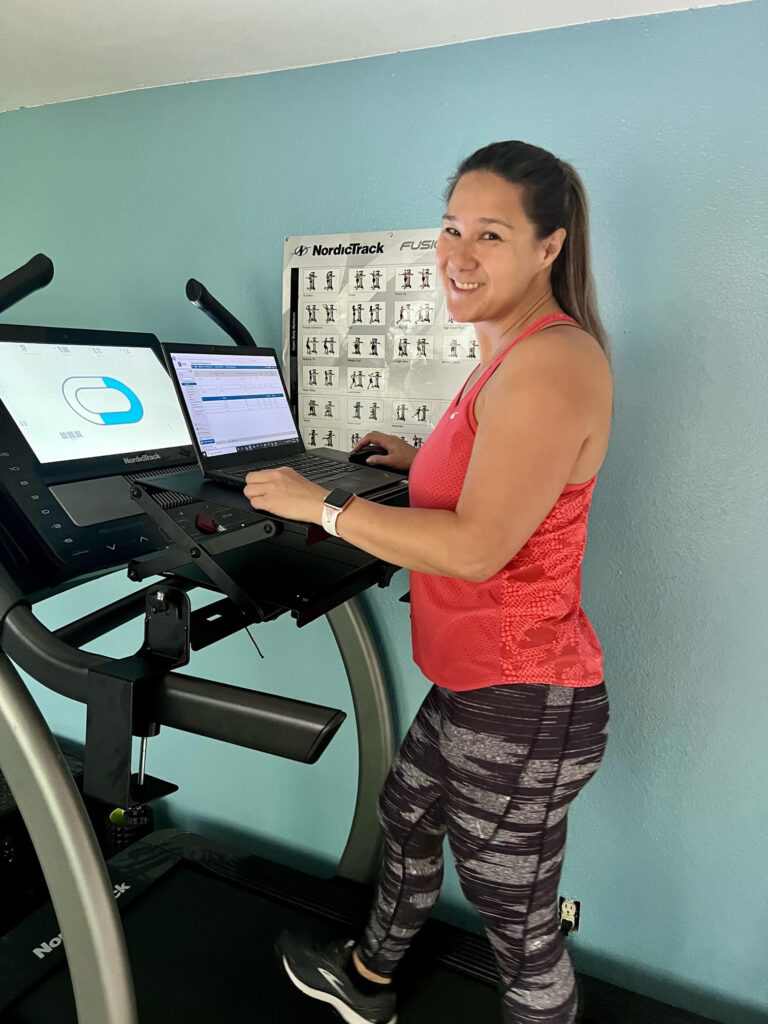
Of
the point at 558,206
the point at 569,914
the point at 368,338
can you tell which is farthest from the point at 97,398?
the point at 569,914

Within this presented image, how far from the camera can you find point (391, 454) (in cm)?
146

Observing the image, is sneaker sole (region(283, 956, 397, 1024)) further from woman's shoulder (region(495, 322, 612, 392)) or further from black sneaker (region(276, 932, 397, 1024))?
woman's shoulder (region(495, 322, 612, 392))

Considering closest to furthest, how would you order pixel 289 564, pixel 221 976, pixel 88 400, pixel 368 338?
pixel 289 564 → pixel 88 400 → pixel 221 976 → pixel 368 338

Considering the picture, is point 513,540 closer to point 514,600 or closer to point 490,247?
point 514,600

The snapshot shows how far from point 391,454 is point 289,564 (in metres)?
0.37

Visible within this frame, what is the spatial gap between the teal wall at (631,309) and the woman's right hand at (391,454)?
0.40 metres

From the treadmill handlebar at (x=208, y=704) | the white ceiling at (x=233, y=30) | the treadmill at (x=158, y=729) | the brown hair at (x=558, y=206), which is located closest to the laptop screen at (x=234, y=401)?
the treadmill at (x=158, y=729)

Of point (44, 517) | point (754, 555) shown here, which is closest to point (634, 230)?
point (754, 555)

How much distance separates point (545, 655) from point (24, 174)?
196cm

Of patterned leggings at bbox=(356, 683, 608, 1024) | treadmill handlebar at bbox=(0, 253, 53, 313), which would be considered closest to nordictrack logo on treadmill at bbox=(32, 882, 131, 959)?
patterned leggings at bbox=(356, 683, 608, 1024)

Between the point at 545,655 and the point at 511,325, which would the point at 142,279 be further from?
the point at 545,655

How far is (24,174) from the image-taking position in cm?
204

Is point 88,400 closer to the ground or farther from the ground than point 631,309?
closer to the ground

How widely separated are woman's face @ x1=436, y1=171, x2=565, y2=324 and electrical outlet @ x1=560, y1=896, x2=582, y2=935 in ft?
4.29
